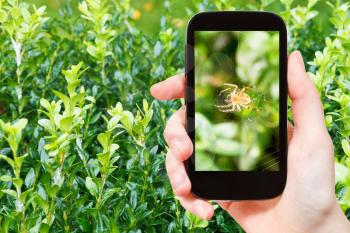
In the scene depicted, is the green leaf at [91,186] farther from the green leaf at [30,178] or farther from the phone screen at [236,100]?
the phone screen at [236,100]

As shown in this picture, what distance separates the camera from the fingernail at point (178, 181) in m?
2.22

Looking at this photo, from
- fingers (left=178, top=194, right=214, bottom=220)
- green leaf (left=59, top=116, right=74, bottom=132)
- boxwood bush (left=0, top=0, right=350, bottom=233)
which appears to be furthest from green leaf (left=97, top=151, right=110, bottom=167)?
fingers (left=178, top=194, right=214, bottom=220)

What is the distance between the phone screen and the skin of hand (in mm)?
60

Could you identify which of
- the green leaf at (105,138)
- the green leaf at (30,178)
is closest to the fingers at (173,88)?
the green leaf at (105,138)

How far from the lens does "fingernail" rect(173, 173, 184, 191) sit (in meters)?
2.22

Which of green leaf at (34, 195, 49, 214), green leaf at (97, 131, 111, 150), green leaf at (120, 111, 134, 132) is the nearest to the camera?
green leaf at (34, 195, 49, 214)

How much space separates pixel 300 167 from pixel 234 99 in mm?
281

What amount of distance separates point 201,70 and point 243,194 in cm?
39

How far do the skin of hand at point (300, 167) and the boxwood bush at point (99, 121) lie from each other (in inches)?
4.5

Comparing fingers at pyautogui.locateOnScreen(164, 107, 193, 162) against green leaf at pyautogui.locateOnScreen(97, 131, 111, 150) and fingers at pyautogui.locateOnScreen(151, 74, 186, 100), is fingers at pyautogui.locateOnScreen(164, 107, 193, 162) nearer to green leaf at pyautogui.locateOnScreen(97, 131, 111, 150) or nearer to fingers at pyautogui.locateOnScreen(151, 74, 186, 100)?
fingers at pyautogui.locateOnScreen(151, 74, 186, 100)

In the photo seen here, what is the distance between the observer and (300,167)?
7.46 ft

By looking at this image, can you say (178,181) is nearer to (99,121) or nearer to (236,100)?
(236,100)

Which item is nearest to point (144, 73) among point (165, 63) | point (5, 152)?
point (165, 63)

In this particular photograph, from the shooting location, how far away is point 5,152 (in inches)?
102
